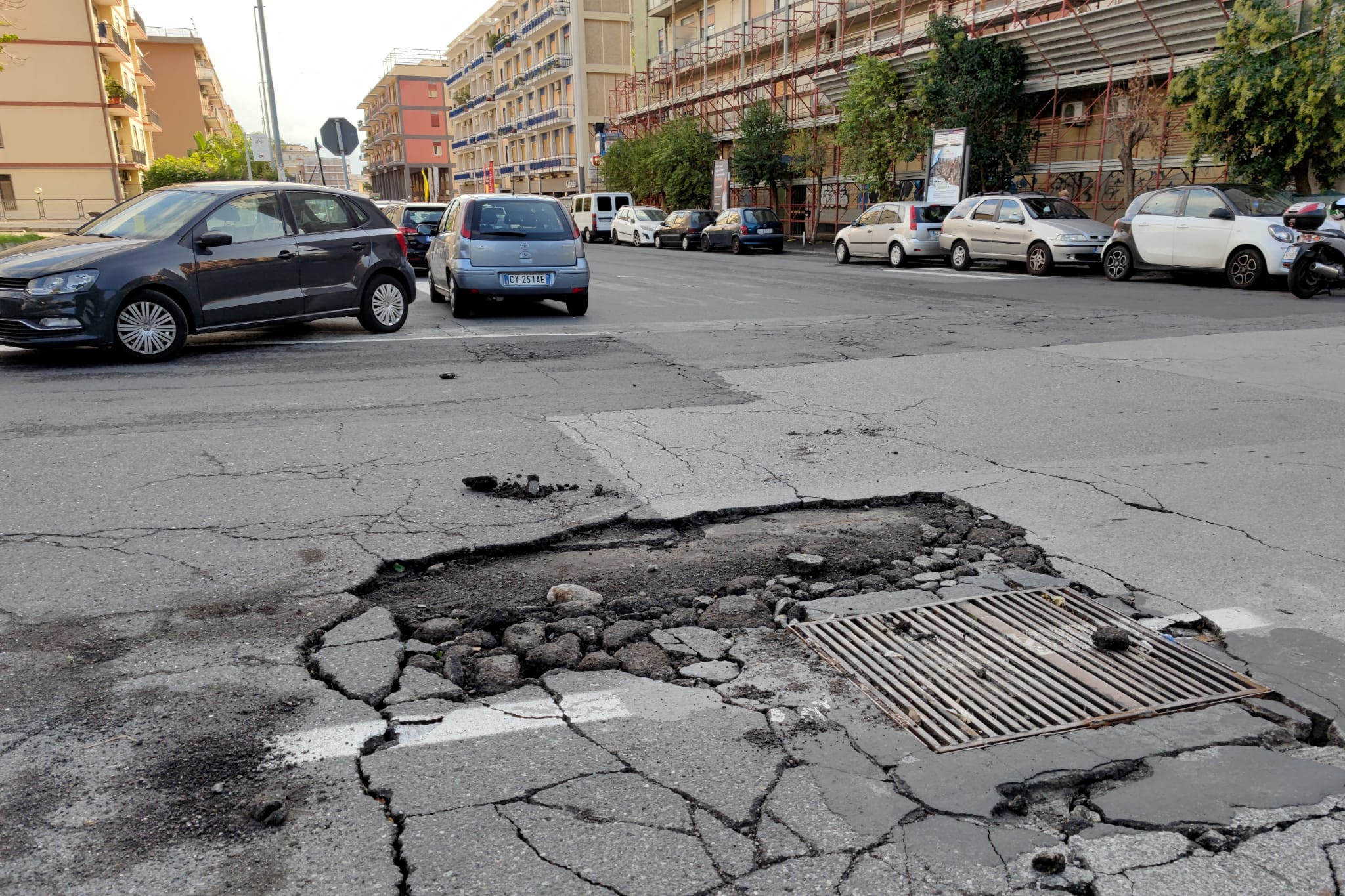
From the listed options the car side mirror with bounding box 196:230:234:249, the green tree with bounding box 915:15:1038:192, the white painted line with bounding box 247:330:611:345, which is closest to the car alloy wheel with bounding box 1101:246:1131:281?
the green tree with bounding box 915:15:1038:192

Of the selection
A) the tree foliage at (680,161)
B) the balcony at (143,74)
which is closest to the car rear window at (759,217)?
the tree foliage at (680,161)

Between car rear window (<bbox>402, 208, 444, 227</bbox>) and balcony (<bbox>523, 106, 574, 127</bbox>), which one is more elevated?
balcony (<bbox>523, 106, 574, 127</bbox>)

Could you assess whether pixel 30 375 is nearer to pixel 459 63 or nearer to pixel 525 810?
pixel 525 810

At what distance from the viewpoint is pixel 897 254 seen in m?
22.8

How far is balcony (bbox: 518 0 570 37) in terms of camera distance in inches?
2453

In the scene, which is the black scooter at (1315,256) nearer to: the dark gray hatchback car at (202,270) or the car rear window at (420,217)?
the dark gray hatchback car at (202,270)

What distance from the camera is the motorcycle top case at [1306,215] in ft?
45.3

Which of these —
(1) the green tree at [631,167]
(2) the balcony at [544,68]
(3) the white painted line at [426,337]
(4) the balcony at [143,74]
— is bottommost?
(3) the white painted line at [426,337]

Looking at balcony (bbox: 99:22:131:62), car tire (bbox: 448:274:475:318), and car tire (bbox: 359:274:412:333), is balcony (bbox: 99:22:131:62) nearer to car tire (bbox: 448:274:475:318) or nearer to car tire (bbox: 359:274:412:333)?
car tire (bbox: 448:274:475:318)

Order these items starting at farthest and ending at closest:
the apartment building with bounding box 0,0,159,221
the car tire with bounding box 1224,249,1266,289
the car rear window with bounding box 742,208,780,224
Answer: the apartment building with bounding box 0,0,159,221 → the car rear window with bounding box 742,208,780,224 → the car tire with bounding box 1224,249,1266,289

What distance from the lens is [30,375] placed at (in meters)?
8.23

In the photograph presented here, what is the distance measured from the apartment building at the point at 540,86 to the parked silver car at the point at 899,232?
4062cm

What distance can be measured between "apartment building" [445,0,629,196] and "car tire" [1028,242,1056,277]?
45710mm

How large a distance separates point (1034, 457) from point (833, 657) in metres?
3.13
